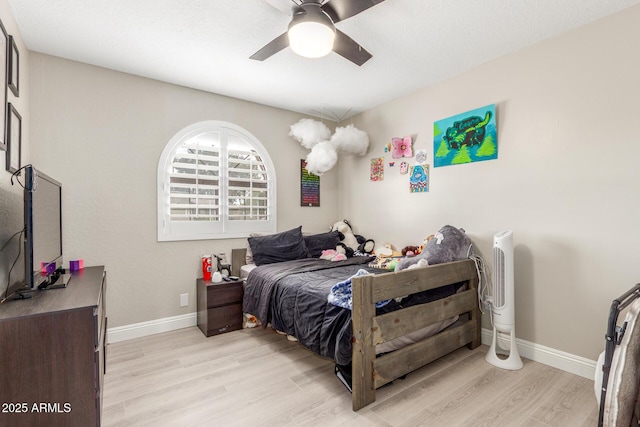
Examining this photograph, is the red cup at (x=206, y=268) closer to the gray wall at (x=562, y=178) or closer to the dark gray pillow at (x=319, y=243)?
the dark gray pillow at (x=319, y=243)

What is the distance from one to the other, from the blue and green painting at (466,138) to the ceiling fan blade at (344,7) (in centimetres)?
158

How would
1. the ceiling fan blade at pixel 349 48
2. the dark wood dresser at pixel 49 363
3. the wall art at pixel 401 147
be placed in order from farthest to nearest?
1. the wall art at pixel 401 147
2. the ceiling fan blade at pixel 349 48
3. the dark wood dresser at pixel 49 363

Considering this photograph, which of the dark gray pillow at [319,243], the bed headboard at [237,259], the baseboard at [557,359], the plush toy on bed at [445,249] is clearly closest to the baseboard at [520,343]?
the baseboard at [557,359]

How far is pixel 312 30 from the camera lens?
1690 mm

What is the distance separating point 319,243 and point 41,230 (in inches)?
97.8

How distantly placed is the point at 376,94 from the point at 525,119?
1.49m

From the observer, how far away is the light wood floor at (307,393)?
172 cm

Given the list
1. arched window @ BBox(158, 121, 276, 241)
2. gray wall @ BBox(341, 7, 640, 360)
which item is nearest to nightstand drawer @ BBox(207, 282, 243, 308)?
arched window @ BBox(158, 121, 276, 241)

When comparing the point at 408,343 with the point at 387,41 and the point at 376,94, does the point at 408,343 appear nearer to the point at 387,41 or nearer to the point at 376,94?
the point at 387,41

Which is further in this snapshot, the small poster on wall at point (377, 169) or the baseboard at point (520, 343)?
the small poster on wall at point (377, 169)

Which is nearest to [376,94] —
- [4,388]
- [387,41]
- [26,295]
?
[387,41]

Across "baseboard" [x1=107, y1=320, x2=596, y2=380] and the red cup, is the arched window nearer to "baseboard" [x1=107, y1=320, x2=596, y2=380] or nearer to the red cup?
the red cup

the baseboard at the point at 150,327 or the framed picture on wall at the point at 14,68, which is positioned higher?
the framed picture on wall at the point at 14,68

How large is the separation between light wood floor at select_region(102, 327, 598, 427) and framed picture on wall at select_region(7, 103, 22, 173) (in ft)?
5.11
